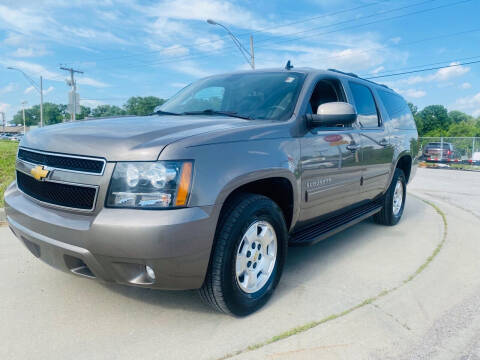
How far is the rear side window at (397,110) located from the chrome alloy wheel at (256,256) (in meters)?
3.14

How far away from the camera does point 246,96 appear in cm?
346

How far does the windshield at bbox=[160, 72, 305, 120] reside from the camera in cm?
321

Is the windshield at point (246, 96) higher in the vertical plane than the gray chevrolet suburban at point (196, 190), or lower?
higher

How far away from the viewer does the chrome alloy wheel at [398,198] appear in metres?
5.42

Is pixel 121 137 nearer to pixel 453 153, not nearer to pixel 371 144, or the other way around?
pixel 371 144

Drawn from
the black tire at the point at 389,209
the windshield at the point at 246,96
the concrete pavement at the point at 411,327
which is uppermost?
the windshield at the point at 246,96

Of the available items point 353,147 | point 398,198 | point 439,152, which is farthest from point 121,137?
point 439,152

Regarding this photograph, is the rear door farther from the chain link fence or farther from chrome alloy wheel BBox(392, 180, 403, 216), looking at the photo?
the chain link fence

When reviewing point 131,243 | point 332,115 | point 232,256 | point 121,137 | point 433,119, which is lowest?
point 232,256

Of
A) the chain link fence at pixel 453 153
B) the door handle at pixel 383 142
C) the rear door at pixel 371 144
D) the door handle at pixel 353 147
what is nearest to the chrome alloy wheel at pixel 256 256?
the door handle at pixel 353 147

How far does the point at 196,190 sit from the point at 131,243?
0.45 m

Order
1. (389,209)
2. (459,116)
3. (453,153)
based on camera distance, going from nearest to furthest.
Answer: (389,209), (453,153), (459,116)

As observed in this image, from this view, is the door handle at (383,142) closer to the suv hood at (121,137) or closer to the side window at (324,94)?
the side window at (324,94)

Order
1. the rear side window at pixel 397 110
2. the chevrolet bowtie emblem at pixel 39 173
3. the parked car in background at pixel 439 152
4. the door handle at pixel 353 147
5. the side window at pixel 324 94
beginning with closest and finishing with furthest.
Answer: the chevrolet bowtie emblem at pixel 39 173
the side window at pixel 324 94
the door handle at pixel 353 147
the rear side window at pixel 397 110
the parked car in background at pixel 439 152
